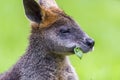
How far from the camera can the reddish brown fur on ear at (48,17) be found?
15.8 metres

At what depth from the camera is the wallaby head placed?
15.5 m

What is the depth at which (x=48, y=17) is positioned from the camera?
623 inches

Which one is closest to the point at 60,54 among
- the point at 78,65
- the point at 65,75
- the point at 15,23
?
the point at 65,75

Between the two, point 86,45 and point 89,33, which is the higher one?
point 89,33

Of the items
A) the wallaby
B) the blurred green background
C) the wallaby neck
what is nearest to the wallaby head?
the wallaby

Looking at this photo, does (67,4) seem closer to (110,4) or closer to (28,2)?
(110,4)

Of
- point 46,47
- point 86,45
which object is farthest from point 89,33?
point 86,45

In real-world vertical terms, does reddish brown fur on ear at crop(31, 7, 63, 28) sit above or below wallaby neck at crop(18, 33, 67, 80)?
above

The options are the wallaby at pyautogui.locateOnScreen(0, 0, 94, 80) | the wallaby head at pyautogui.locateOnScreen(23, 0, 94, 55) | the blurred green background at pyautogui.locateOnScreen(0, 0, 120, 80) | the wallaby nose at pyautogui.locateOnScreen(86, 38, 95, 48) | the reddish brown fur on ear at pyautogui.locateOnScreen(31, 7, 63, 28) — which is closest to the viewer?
the wallaby nose at pyautogui.locateOnScreen(86, 38, 95, 48)

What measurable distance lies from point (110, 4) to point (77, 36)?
391 inches

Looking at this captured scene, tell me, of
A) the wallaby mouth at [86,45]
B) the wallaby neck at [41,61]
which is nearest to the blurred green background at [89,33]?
the wallaby neck at [41,61]

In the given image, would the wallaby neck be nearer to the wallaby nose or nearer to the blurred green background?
the wallaby nose

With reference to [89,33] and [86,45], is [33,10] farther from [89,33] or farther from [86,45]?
[89,33]

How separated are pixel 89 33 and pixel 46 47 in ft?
24.1
